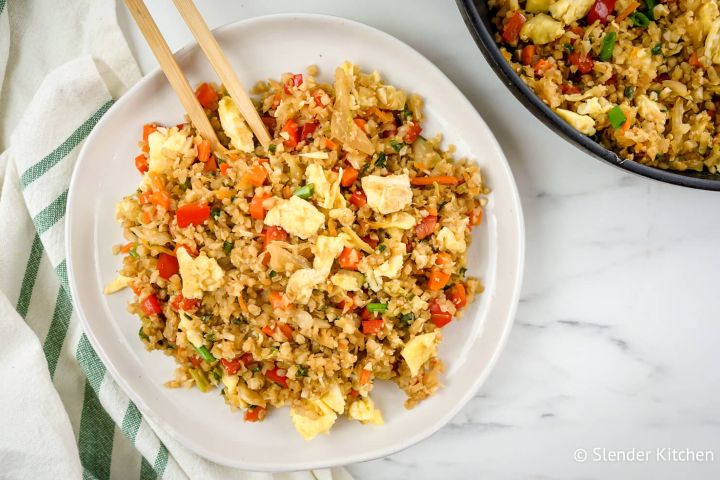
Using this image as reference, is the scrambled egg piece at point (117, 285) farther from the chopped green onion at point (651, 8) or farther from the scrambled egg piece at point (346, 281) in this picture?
the chopped green onion at point (651, 8)

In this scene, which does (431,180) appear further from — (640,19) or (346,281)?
(640,19)

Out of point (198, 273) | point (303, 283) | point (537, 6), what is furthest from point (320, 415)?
point (537, 6)

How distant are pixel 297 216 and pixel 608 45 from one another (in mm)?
966

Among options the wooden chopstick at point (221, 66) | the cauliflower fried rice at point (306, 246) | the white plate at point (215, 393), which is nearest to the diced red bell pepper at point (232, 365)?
the cauliflower fried rice at point (306, 246)

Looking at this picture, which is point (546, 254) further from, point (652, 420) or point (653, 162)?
point (652, 420)

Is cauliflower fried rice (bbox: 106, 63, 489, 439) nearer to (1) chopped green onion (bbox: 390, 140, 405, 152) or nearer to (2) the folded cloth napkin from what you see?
(1) chopped green onion (bbox: 390, 140, 405, 152)

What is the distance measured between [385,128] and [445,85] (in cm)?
21

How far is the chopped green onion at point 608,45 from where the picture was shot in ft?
5.84

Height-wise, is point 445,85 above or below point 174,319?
above

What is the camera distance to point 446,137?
1979 mm

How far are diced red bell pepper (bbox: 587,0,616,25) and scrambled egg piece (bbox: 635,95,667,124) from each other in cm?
24

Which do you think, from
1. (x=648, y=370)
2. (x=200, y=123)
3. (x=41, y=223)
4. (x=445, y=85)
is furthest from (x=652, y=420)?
(x=41, y=223)

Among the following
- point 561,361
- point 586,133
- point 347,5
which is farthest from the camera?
point 561,361

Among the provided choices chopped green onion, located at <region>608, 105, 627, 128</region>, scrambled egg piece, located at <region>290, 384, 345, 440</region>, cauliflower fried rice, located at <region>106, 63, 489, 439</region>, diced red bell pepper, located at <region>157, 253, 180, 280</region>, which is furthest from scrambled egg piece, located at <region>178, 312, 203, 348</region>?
chopped green onion, located at <region>608, 105, 627, 128</region>
